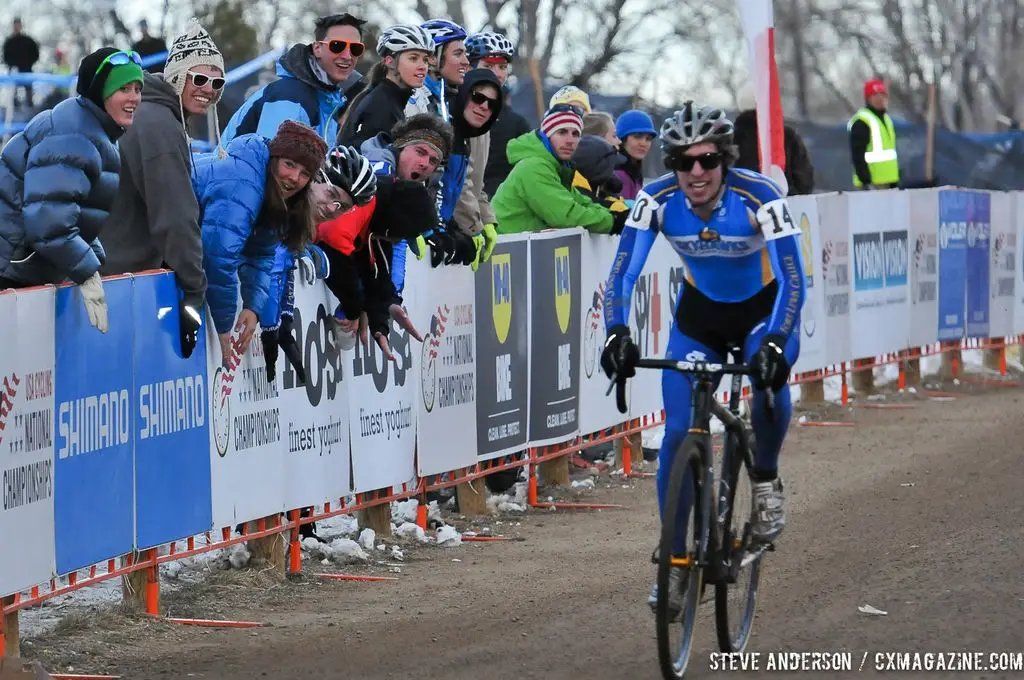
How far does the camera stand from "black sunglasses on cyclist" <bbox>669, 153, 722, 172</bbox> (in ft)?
24.8

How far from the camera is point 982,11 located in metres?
45.6

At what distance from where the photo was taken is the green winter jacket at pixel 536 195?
40.0 feet

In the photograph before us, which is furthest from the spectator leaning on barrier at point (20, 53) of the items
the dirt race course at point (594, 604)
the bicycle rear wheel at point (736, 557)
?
the bicycle rear wheel at point (736, 557)

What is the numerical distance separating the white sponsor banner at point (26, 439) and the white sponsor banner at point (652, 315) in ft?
21.6

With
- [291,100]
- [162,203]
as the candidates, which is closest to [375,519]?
[291,100]

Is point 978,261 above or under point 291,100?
under

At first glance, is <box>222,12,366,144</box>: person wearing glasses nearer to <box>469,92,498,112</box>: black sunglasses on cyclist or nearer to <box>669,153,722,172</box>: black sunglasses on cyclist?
<box>469,92,498,112</box>: black sunglasses on cyclist

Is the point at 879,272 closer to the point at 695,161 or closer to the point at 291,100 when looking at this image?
the point at 291,100

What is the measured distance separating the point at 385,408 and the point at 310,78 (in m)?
1.89

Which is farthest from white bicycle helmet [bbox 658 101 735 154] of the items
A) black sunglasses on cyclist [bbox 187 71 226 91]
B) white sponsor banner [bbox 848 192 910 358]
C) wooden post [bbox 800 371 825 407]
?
white sponsor banner [bbox 848 192 910 358]

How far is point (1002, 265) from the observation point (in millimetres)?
19922

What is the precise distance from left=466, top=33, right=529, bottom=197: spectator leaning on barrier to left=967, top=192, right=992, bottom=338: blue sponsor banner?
7.86 m

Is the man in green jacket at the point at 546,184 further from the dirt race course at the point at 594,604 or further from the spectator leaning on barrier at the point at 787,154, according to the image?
the spectator leaning on barrier at the point at 787,154

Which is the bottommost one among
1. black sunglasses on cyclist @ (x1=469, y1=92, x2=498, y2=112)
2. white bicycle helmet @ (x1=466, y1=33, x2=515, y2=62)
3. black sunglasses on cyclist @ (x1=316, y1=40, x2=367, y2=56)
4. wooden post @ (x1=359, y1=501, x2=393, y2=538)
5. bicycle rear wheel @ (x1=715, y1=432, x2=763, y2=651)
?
wooden post @ (x1=359, y1=501, x2=393, y2=538)
